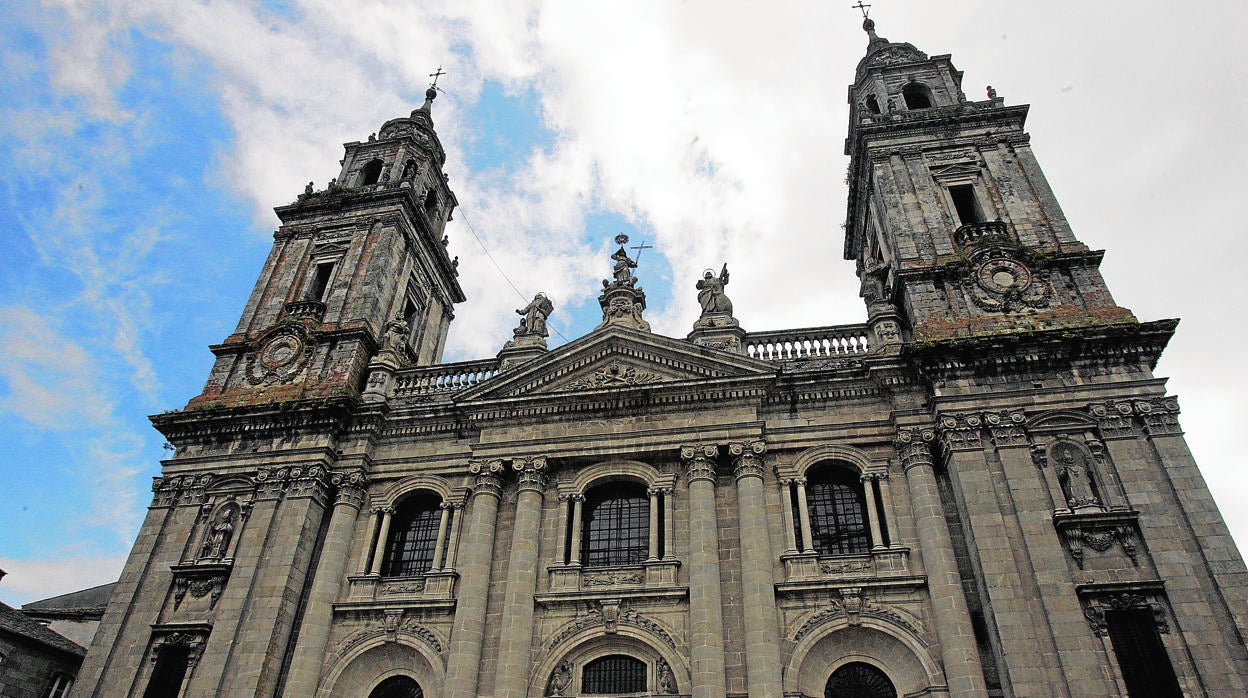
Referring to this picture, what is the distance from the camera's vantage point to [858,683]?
17312 mm

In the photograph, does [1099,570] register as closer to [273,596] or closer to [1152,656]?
[1152,656]

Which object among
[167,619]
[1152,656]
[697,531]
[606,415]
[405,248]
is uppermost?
[405,248]

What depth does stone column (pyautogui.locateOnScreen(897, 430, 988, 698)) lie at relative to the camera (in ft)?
52.5

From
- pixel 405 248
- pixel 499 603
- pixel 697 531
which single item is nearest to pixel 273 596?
pixel 499 603

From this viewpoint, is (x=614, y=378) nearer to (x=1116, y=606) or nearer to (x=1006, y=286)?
(x=1006, y=286)

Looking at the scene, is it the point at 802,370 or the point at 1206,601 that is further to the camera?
the point at 802,370

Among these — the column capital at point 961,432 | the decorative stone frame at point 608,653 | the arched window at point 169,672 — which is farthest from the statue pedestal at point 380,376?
the column capital at point 961,432

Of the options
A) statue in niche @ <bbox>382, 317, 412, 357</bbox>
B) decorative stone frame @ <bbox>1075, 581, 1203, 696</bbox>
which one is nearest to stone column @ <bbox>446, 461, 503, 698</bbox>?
statue in niche @ <bbox>382, 317, 412, 357</bbox>

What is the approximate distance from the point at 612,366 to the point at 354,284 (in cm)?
1032

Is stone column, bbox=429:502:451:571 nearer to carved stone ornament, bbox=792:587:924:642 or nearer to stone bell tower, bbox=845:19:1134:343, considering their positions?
carved stone ornament, bbox=792:587:924:642

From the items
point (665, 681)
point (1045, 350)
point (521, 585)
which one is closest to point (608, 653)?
point (665, 681)

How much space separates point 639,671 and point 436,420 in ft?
29.8

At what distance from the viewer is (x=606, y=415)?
2164 centimetres

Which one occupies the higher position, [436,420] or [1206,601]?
[436,420]
